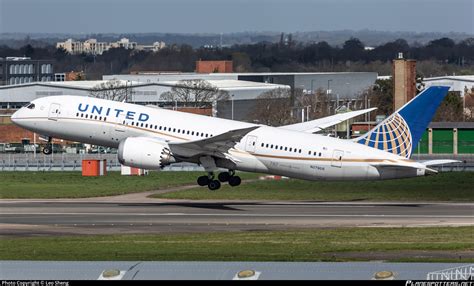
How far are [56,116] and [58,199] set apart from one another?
462 cm

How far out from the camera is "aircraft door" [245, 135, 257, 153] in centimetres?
6144

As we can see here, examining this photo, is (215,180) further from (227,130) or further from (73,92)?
(73,92)

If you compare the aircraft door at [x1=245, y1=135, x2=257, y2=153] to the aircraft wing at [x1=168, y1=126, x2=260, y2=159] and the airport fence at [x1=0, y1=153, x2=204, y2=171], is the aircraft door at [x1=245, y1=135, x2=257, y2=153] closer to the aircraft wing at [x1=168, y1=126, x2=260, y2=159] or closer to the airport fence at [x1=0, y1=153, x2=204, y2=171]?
the aircraft wing at [x1=168, y1=126, x2=260, y2=159]

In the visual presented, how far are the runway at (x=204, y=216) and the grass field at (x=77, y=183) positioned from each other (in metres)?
4.48

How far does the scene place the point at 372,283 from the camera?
81.8ft

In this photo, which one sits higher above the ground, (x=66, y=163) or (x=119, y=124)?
(x=119, y=124)

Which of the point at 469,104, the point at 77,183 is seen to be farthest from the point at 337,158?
the point at 469,104

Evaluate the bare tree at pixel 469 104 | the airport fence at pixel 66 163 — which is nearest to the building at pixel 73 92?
the bare tree at pixel 469 104

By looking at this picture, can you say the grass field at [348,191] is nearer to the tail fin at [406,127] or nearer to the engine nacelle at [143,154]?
the tail fin at [406,127]

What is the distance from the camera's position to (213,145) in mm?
60969

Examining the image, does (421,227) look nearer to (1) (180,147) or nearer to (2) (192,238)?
(2) (192,238)

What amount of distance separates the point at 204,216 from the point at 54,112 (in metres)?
12.8

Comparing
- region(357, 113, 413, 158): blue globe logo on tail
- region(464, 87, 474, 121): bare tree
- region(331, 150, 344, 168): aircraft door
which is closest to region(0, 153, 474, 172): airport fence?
region(357, 113, 413, 158): blue globe logo on tail

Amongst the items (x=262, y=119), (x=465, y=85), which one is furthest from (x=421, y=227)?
(x=465, y=85)
